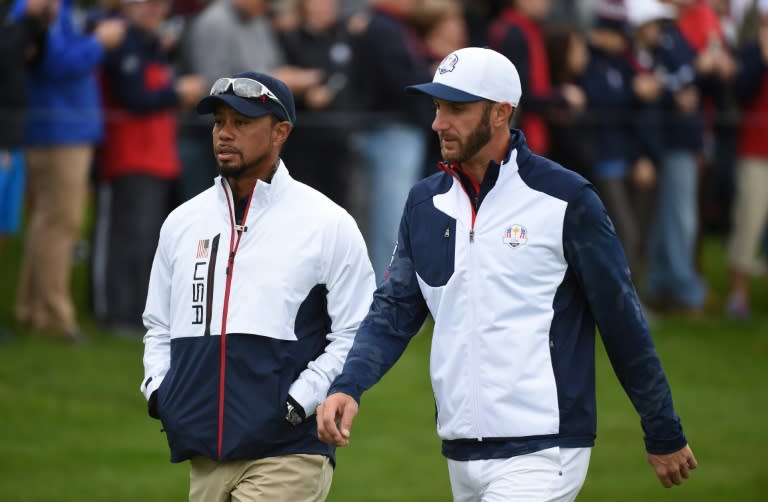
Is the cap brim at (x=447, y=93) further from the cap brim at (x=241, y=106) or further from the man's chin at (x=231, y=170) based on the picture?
the man's chin at (x=231, y=170)

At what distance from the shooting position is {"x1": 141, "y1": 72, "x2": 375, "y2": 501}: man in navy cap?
5488 millimetres

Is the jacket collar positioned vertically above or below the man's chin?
below

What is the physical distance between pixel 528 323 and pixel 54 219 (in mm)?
7272

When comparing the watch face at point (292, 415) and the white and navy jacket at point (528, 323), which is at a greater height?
the white and navy jacket at point (528, 323)

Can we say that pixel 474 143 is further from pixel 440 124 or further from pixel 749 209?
pixel 749 209

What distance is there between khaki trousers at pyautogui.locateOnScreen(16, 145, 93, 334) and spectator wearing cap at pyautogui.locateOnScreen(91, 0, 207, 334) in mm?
379

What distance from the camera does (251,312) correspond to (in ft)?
18.1

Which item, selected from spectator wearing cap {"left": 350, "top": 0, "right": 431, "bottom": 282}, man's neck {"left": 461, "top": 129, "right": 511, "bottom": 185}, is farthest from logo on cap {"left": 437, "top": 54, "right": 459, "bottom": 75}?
spectator wearing cap {"left": 350, "top": 0, "right": 431, "bottom": 282}

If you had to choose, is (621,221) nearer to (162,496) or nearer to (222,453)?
(162,496)

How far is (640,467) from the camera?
32.4 ft

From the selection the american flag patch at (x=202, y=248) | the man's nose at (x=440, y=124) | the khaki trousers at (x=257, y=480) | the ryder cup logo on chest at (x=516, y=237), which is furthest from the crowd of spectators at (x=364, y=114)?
the ryder cup logo on chest at (x=516, y=237)

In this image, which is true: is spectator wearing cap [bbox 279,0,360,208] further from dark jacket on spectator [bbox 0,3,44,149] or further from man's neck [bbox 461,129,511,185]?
man's neck [bbox 461,129,511,185]

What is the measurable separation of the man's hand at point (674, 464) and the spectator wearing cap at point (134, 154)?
7.49 metres

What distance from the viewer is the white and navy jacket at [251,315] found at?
5.48 meters
